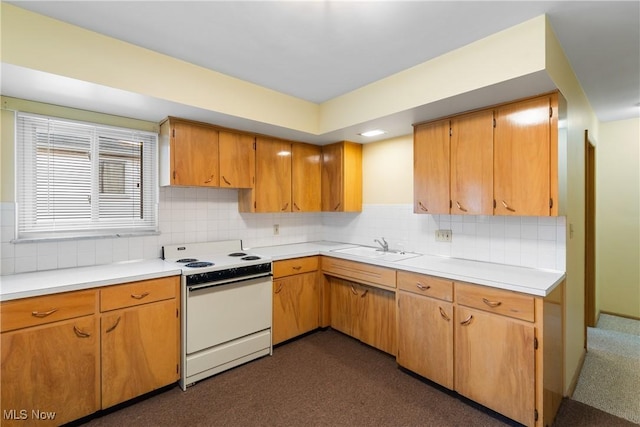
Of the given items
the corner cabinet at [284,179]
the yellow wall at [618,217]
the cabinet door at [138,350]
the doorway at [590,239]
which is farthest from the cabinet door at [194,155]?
the yellow wall at [618,217]

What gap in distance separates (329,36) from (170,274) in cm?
199

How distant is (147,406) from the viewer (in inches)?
80.6

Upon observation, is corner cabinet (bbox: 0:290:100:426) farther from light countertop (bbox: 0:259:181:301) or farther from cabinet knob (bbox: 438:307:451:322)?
cabinet knob (bbox: 438:307:451:322)

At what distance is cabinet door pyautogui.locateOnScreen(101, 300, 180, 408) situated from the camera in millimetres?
1950

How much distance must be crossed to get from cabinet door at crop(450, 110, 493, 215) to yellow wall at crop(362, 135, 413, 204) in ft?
2.31

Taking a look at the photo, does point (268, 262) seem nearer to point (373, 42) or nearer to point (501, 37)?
point (373, 42)

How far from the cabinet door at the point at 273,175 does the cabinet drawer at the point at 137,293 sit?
3.87 feet

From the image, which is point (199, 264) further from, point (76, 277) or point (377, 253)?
point (377, 253)

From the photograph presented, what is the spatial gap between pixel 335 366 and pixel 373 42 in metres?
2.51

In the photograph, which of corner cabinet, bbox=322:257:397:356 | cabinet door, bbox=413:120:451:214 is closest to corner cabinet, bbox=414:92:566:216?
cabinet door, bbox=413:120:451:214

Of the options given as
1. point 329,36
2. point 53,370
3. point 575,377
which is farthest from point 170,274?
point 575,377

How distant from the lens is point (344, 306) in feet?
10.2

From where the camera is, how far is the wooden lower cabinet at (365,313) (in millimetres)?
2725

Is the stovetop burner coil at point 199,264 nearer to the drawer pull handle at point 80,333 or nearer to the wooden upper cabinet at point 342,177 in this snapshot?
the drawer pull handle at point 80,333
